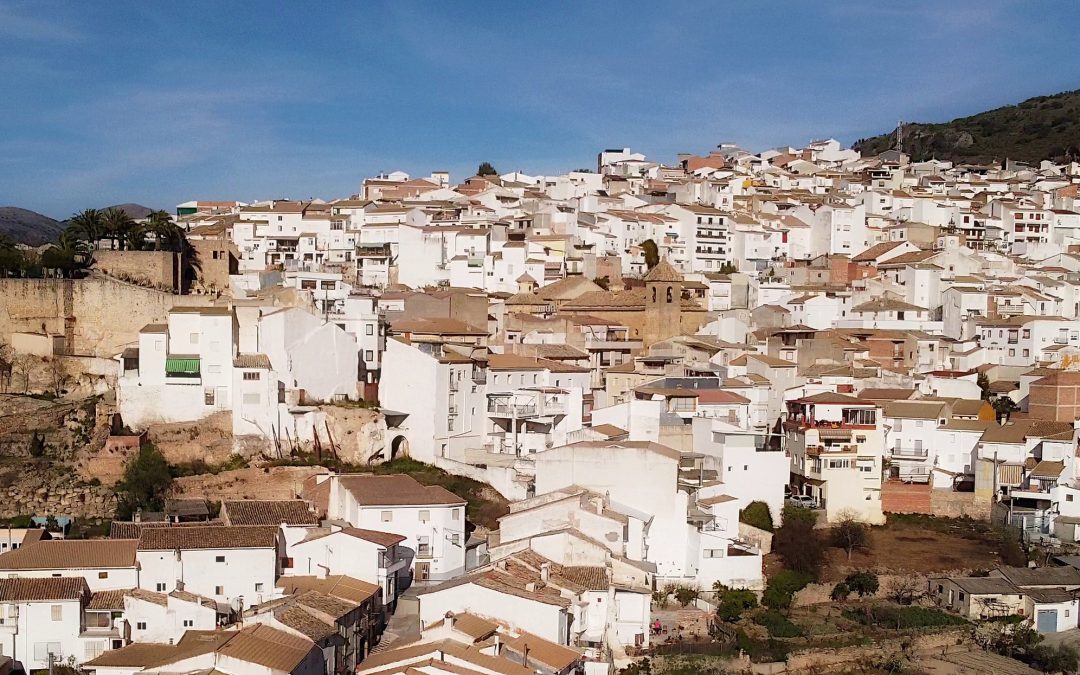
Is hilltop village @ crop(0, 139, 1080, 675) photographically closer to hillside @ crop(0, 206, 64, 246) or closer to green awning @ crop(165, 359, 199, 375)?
green awning @ crop(165, 359, 199, 375)

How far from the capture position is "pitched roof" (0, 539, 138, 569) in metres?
17.4

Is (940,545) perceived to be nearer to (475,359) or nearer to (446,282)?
(475,359)

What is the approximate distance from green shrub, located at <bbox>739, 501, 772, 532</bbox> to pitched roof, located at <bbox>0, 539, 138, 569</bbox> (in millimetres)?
10500

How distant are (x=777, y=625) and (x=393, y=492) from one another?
6662 mm

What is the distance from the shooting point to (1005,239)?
43.0m

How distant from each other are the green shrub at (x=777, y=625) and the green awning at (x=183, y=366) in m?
11.8

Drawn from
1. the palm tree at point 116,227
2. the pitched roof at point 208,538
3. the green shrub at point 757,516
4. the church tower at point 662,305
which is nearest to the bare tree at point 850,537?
the green shrub at point 757,516

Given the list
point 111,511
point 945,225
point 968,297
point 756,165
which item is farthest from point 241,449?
point 756,165

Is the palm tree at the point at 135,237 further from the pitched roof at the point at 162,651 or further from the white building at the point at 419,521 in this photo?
the pitched roof at the point at 162,651

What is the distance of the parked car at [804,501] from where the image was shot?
2258cm

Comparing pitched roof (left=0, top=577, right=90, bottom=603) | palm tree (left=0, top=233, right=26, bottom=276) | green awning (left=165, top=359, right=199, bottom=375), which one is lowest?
pitched roof (left=0, top=577, right=90, bottom=603)

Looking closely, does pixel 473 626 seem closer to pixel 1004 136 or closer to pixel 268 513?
pixel 268 513

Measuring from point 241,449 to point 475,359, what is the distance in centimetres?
506

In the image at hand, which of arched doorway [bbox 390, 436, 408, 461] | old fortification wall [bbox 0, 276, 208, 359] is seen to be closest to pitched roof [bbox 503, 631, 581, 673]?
arched doorway [bbox 390, 436, 408, 461]
